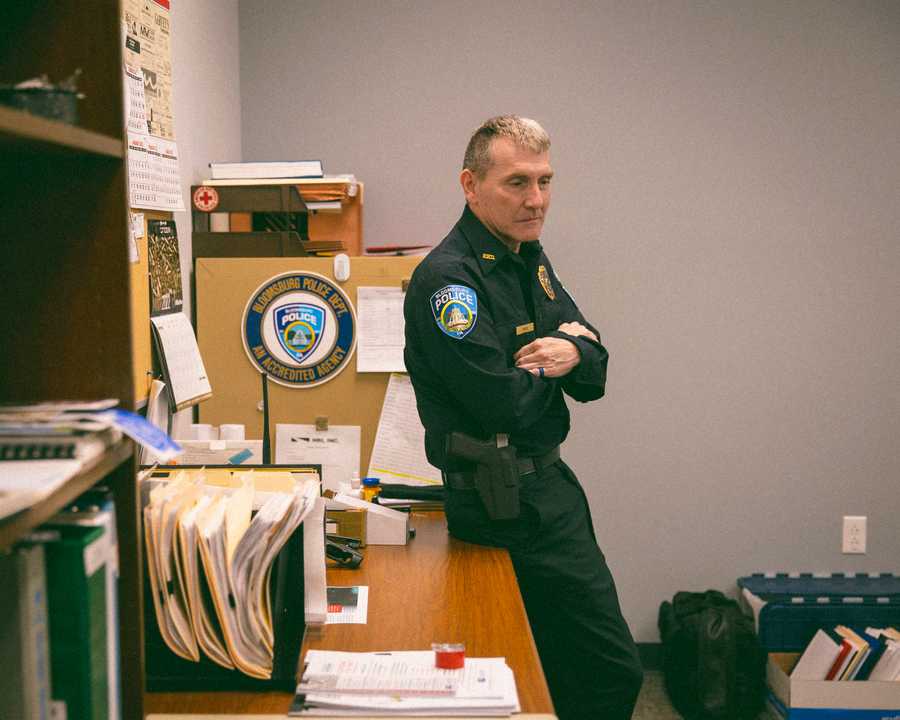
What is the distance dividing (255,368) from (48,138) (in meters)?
1.68

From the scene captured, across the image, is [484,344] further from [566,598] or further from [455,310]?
[566,598]

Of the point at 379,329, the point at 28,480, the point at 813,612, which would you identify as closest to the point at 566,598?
the point at 379,329

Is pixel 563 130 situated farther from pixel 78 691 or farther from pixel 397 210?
pixel 78 691

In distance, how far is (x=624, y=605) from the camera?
3.10 metres

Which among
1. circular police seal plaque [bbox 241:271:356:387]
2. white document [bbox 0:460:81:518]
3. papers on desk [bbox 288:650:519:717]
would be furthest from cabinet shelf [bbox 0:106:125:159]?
circular police seal plaque [bbox 241:271:356:387]

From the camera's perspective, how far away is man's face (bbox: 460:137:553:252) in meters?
2.00

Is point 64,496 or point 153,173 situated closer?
point 64,496

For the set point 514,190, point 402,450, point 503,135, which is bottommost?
point 402,450

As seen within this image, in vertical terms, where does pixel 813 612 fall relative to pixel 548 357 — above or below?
below

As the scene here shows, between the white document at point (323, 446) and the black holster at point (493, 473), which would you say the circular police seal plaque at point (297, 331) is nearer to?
the white document at point (323, 446)

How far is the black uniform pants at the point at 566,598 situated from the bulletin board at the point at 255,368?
51 centimetres

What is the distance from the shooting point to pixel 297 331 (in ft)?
7.71

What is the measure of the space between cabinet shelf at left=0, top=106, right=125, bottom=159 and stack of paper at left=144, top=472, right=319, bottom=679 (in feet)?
1.74

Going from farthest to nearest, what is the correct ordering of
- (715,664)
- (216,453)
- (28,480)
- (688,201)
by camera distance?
(688,201) → (715,664) → (216,453) → (28,480)
